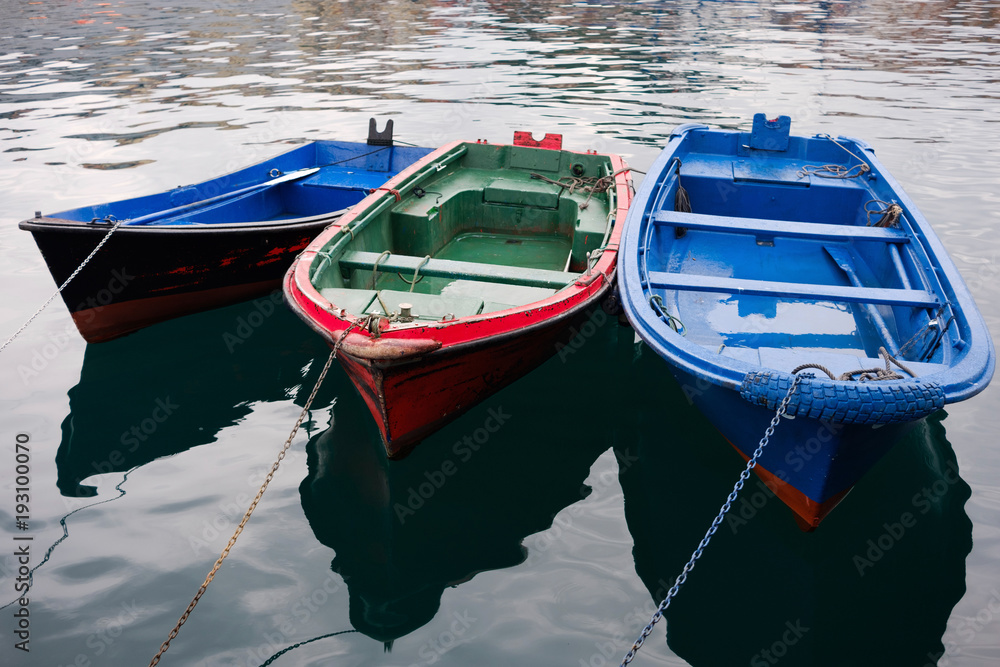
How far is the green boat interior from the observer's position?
19.0ft

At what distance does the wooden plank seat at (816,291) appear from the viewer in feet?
16.6

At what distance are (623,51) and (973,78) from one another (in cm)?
1059

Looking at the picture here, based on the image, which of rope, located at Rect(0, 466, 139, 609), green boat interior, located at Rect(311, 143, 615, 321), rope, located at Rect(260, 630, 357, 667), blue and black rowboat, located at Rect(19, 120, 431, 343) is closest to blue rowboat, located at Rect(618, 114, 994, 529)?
green boat interior, located at Rect(311, 143, 615, 321)

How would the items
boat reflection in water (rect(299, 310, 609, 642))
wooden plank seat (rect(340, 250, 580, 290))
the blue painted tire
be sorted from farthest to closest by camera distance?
wooden plank seat (rect(340, 250, 580, 290)) < boat reflection in water (rect(299, 310, 609, 642)) < the blue painted tire

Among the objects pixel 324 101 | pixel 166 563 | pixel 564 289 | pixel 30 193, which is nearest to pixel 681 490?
pixel 564 289

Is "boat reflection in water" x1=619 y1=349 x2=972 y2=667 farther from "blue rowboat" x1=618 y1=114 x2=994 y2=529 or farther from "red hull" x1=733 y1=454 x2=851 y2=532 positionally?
"blue rowboat" x1=618 y1=114 x2=994 y2=529

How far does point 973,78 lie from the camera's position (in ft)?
60.3

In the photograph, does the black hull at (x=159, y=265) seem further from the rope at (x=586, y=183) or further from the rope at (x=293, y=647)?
the rope at (x=293, y=647)

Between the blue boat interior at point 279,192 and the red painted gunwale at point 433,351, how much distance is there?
97.8 inches

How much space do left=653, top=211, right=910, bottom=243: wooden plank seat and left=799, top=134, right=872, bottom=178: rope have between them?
195 cm

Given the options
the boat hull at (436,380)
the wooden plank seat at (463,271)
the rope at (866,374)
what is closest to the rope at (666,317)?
the boat hull at (436,380)

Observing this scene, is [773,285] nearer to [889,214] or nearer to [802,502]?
[802,502]

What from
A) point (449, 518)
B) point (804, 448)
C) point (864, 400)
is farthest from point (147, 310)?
point (864, 400)

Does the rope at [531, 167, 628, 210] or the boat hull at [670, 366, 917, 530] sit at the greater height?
the rope at [531, 167, 628, 210]
